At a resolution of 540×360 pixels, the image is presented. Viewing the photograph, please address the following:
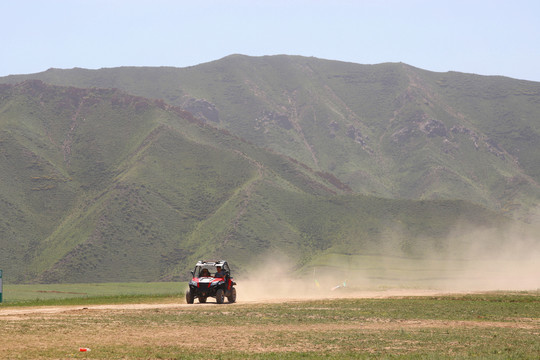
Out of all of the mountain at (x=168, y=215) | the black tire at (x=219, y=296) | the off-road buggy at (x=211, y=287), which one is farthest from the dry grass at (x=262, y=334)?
the mountain at (x=168, y=215)

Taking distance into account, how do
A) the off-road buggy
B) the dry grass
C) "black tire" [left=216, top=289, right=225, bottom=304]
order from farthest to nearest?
1. the off-road buggy
2. "black tire" [left=216, top=289, right=225, bottom=304]
3. the dry grass

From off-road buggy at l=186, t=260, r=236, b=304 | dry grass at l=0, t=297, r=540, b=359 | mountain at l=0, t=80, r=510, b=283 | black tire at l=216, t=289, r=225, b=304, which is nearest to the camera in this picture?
dry grass at l=0, t=297, r=540, b=359

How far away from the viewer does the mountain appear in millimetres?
148875

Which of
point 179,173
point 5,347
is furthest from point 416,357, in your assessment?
point 179,173

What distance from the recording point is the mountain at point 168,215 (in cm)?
14888

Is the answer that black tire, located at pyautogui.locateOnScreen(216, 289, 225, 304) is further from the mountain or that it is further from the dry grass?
the mountain

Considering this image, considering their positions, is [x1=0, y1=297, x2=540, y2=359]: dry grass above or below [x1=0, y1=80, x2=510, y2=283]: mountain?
below

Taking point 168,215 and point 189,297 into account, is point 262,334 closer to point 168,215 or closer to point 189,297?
point 189,297

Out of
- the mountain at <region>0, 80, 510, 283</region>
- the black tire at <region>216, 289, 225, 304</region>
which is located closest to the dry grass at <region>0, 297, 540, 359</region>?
the black tire at <region>216, 289, 225, 304</region>

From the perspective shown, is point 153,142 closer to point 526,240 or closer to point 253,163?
point 253,163

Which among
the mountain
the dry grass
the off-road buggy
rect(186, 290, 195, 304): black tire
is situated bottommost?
the dry grass

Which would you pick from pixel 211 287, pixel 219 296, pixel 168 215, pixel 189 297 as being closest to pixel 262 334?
pixel 219 296

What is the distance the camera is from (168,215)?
167 meters

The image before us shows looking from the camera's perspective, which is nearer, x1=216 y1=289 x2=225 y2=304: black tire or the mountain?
x1=216 y1=289 x2=225 y2=304: black tire
